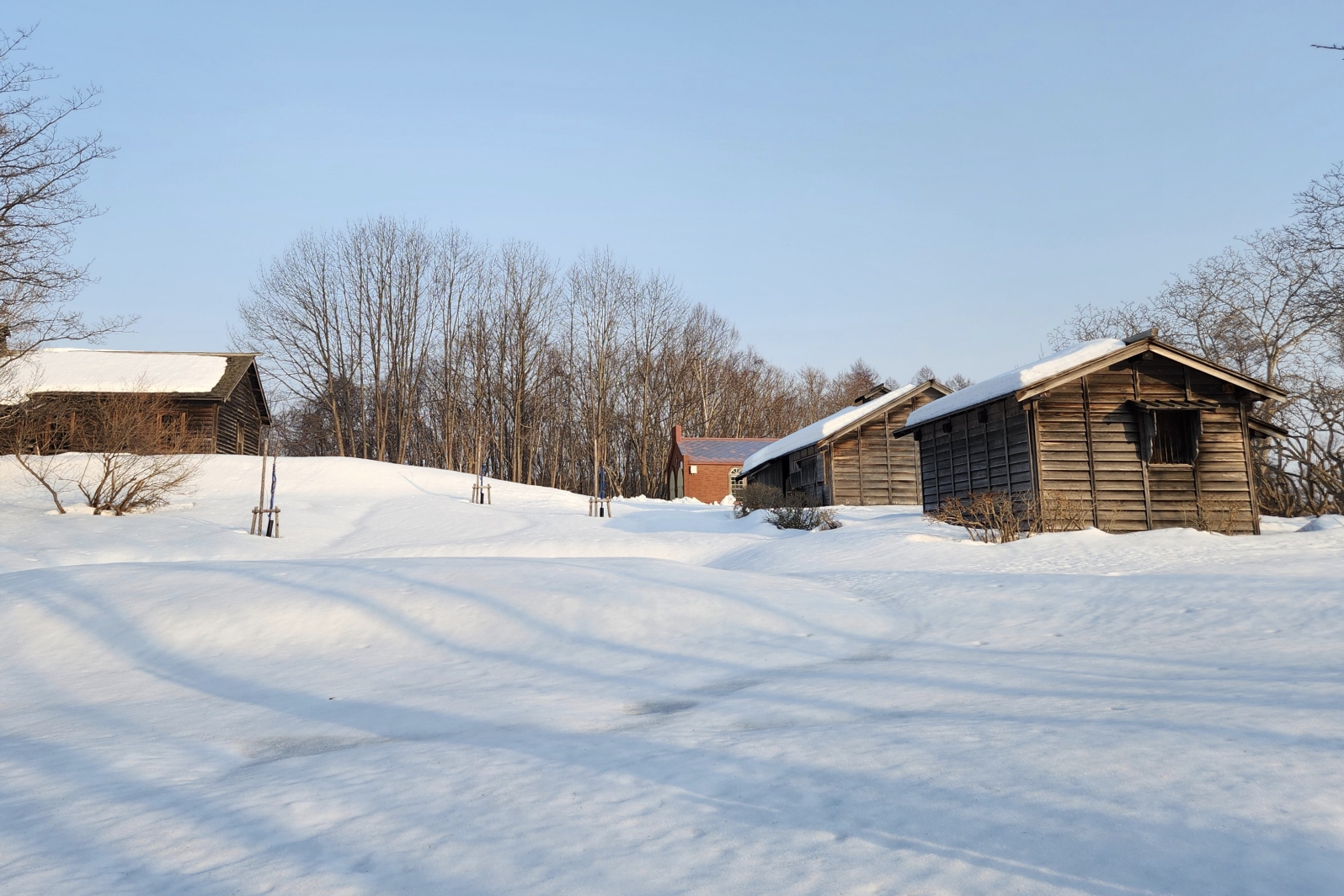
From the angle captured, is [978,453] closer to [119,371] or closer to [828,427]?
[828,427]

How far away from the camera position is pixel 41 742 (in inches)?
252

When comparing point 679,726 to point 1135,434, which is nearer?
point 679,726

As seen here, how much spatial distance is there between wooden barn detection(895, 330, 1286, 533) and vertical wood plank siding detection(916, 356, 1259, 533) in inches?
0.8

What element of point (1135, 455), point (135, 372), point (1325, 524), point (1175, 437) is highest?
point (135, 372)

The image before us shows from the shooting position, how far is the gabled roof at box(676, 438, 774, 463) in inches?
1929

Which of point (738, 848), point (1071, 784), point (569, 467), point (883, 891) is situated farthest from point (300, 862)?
point (569, 467)

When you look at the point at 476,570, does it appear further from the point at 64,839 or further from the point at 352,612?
the point at 64,839

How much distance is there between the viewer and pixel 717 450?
50.1m

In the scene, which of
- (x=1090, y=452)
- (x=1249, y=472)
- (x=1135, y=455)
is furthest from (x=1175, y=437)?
(x=1090, y=452)

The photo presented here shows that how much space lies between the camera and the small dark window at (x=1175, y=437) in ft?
65.8

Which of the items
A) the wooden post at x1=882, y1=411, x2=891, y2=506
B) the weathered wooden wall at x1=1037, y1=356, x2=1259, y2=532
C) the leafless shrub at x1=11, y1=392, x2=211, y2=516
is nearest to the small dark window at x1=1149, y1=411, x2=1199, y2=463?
Result: the weathered wooden wall at x1=1037, y1=356, x2=1259, y2=532

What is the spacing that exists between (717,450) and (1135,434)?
31250mm

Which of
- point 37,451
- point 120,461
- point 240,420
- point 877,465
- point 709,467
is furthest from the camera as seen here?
point 709,467

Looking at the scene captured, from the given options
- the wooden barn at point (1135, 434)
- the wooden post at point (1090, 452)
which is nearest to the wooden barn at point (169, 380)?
the wooden barn at point (1135, 434)
